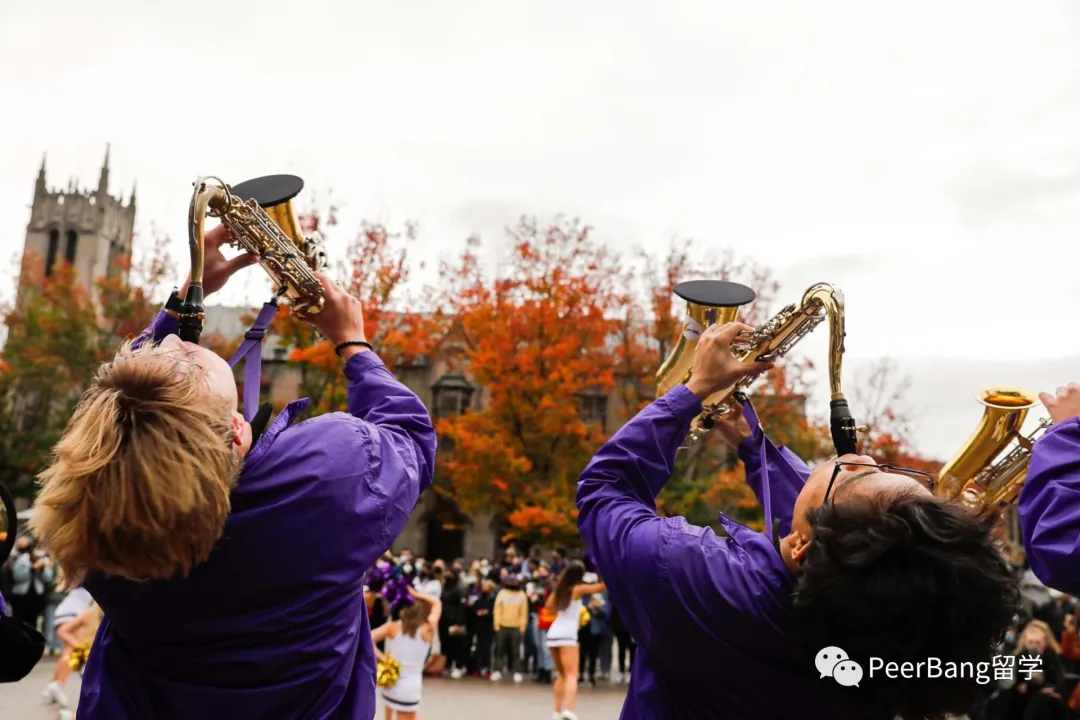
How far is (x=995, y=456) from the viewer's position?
5172 mm

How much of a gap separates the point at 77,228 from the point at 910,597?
76888 millimetres

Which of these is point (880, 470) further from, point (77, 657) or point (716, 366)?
point (77, 657)

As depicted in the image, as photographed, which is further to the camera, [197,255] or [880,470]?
[197,255]

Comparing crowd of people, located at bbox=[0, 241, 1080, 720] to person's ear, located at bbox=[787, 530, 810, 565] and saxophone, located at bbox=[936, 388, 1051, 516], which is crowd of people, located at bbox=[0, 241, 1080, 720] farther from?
saxophone, located at bbox=[936, 388, 1051, 516]

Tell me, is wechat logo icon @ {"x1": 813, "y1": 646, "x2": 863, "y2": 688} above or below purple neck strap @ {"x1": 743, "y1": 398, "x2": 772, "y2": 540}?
below

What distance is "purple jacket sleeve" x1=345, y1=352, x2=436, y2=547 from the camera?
258 cm

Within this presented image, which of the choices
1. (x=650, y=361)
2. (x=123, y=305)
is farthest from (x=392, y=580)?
(x=123, y=305)

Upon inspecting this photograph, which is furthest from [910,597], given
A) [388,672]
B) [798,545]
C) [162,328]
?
[388,672]

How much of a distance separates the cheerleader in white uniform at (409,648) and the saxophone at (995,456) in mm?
7025

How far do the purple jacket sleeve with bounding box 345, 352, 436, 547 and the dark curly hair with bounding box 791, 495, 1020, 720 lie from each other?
114cm

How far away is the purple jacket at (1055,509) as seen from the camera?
8.32 feet

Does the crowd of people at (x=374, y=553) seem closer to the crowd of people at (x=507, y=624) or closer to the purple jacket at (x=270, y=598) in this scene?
the purple jacket at (x=270, y=598)

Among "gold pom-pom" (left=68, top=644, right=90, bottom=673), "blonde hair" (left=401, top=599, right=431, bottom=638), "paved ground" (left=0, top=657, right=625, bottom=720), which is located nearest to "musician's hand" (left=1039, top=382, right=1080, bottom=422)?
"blonde hair" (left=401, top=599, right=431, bottom=638)

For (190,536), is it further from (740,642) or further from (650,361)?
(650,361)
